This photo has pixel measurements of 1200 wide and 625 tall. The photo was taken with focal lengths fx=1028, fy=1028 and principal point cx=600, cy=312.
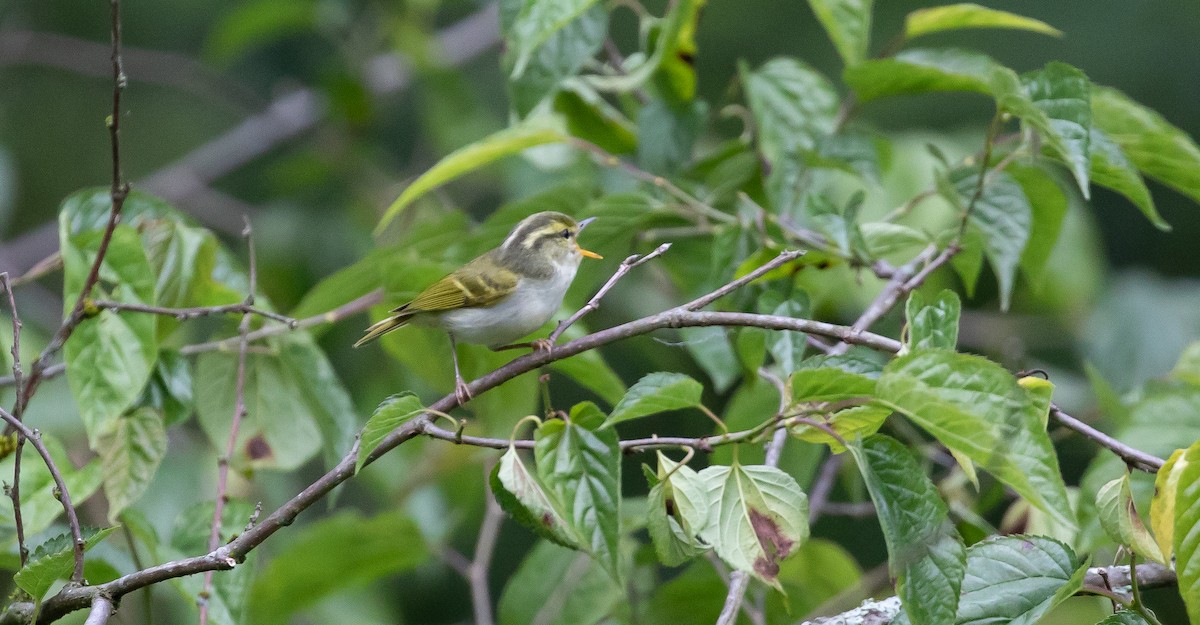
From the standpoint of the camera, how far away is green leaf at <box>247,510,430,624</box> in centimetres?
276

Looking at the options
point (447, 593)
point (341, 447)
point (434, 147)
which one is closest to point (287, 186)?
point (434, 147)

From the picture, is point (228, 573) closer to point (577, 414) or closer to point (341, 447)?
point (341, 447)

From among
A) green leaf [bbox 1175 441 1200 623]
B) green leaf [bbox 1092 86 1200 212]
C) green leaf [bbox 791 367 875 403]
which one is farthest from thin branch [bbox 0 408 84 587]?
green leaf [bbox 1092 86 1200 212]

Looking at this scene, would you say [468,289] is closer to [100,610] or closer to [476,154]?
[476,154]

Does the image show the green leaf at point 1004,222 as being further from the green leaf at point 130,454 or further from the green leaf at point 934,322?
the green leaf at point 130,454

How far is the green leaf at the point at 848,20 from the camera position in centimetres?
234

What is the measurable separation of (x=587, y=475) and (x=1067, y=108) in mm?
1218

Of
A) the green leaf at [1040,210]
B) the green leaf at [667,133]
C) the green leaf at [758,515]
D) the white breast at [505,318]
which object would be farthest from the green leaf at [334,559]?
the green leaf at [1040,210]

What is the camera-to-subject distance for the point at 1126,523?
60.6 inches

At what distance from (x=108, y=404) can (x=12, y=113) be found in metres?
6.35

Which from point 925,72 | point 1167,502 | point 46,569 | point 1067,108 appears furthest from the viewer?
point 925,72

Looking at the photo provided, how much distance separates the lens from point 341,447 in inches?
92.7

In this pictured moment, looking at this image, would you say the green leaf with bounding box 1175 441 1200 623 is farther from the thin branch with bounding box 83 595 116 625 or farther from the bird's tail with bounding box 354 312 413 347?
the bird's tail with bounding box 354 312 413 347

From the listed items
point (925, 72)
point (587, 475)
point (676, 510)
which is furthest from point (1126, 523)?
point (925, 72)
